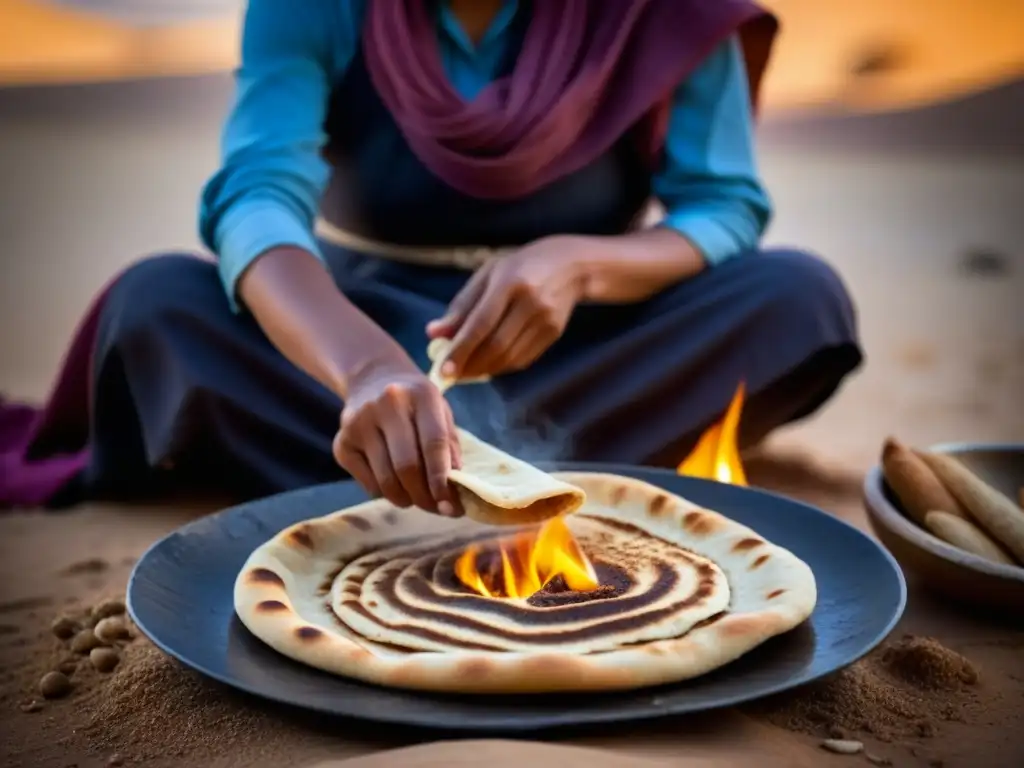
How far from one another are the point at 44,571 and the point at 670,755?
1.34 m

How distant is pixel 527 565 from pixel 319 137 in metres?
1.21

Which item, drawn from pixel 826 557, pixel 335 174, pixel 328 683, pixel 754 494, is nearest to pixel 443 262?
pixel 335 174

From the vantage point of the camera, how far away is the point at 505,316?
1.88m

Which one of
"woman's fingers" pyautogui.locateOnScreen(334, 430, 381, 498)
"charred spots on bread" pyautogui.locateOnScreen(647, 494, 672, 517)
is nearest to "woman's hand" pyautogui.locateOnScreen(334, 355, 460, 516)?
"woman's fingers" pyautogui.locateOnScreen(334, 430, 381, 498)

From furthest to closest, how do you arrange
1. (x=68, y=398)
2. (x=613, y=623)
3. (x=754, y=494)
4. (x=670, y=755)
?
1. (x=68, y=398)
2. (x=754, y=494)
3. (x=613, y=623)
4. (x=670, y=755)

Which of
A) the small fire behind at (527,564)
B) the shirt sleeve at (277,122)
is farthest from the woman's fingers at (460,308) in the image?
the shirt sleeve at (277,122)

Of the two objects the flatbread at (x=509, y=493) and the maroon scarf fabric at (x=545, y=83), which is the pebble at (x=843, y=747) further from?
the maroon scarf fabric at (x=545, y=83)

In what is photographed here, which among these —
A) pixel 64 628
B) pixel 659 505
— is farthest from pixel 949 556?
pixel 64 628

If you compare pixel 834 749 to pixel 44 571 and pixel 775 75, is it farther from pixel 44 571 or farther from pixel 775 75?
pixel 775 75

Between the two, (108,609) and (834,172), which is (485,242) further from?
(834,172)

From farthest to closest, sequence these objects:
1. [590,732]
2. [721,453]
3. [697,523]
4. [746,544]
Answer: [721,453] → [697,523] → [746,544] → [590,732]

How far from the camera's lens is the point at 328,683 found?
128 centimetres

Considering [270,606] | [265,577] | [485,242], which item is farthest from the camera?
[485,242]

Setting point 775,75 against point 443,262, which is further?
point 775,75
